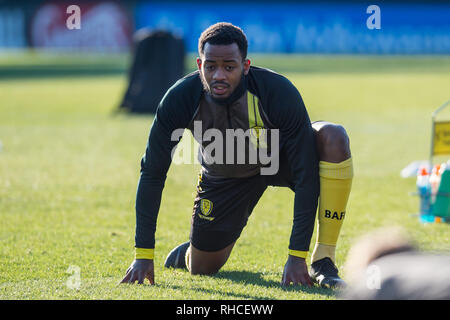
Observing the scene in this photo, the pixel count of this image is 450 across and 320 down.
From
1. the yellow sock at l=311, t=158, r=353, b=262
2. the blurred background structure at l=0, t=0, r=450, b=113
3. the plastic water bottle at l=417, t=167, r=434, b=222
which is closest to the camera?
the yellow sock at l=311, t=158, r=353, b=262

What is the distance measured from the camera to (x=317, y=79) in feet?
81.1

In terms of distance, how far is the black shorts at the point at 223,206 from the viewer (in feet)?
14.6

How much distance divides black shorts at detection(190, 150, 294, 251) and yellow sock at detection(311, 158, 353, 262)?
28 centimetres

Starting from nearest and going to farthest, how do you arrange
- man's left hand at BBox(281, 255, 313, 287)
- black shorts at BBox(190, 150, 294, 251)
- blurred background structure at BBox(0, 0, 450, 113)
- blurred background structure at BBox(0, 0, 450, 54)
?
man's left hand at BBox(281, 255, 313, 287) < black shorts at BBox(190, 150, 294, 251) < blurred background structure at BBox(0, 0, 450, 113) < blurred background structure at BBox(0, 0, 450, 54)

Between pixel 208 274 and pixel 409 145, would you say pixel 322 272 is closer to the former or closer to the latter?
pixel 208 274

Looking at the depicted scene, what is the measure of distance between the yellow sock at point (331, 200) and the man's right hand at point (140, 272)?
36.4 inches

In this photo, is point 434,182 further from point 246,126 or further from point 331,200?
point 246,126

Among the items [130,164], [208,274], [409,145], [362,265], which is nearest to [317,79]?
[409,145]

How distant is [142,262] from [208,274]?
658mm

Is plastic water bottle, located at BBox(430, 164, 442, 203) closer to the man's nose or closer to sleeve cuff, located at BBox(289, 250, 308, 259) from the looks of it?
sleeve cuff, located at BBox(289, 250, 308, 259)

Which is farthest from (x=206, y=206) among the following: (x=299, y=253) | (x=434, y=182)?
(x=434, y=182)

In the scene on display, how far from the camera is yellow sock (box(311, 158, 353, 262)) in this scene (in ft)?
13.5

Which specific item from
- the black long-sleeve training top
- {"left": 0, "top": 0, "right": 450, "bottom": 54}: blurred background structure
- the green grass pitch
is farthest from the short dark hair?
{"left": 0, "top": 0, "right": 450, "bottom": 54}: blurred background structure

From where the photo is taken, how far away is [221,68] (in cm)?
385
